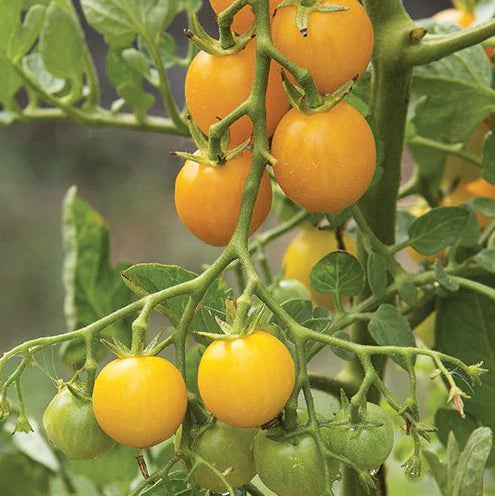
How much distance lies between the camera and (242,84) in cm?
39

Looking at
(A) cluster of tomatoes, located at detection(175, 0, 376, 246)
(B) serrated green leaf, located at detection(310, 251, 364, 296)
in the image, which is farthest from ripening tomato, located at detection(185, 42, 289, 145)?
(B) serrated green leaf, located at detection(310, 251, 364, 296)

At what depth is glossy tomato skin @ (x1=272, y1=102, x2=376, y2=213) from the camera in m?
0.37

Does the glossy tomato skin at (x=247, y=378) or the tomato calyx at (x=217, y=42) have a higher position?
the tomato calyx at (x=217, y=42)

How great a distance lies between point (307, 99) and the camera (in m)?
0.37

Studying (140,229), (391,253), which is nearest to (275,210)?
(391,253)

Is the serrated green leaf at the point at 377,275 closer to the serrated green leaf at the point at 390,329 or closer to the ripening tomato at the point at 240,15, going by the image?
the serrated green leaf at the point at 390,329

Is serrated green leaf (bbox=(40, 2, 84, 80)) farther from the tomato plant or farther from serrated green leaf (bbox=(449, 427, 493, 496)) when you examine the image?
serrated green leaf (bbox=(449, 427, 493, 496))

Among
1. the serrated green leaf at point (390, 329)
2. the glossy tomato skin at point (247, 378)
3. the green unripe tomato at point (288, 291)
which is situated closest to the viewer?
the glossy tomato skin at point (247, 378)

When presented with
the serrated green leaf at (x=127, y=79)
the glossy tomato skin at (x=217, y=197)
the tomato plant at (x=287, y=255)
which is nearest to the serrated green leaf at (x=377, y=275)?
the tomato plant at (x=287, y=255)

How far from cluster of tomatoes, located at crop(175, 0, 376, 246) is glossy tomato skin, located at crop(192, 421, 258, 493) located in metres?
0.08

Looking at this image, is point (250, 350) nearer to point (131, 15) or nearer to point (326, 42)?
point (326, 42)

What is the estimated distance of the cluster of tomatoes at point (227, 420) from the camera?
13.8 inches

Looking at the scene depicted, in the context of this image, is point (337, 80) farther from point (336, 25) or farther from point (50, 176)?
point (50, 176)

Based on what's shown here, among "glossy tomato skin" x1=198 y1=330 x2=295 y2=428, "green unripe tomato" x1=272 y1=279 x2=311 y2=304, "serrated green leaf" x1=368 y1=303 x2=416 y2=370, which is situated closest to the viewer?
"glossy tomato skin" x1=198 y1=330 x2=295 y2=428
